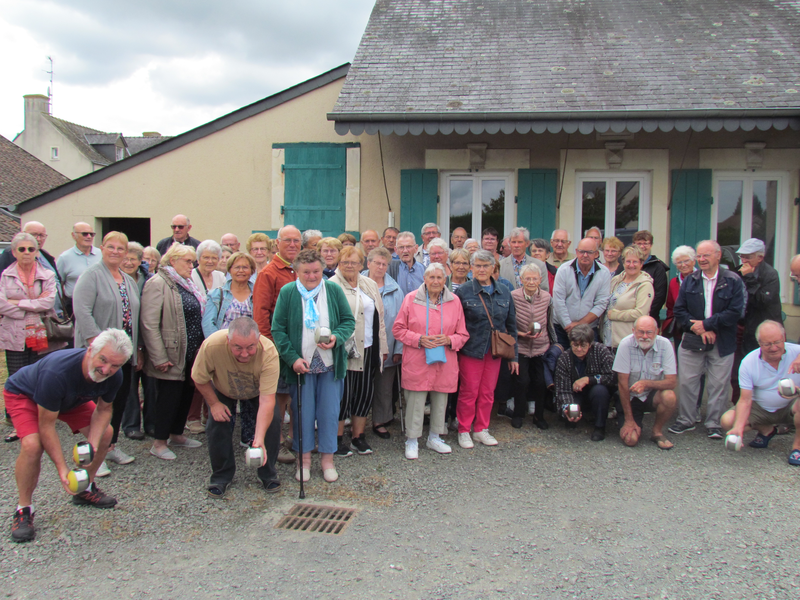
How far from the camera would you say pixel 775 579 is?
2.96m

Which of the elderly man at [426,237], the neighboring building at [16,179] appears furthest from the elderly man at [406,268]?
the neighboring building at [16,179]

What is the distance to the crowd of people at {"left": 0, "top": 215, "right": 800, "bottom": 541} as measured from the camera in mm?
3861

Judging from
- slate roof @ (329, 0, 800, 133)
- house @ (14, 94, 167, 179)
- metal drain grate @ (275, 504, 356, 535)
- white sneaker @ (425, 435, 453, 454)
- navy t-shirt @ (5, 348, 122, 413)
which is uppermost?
house @ (14, 94, 167, 179)

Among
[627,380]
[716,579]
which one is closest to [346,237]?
[627,380]

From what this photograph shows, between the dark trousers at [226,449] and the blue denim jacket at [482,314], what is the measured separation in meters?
1.77

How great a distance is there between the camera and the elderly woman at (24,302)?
4.79 meters

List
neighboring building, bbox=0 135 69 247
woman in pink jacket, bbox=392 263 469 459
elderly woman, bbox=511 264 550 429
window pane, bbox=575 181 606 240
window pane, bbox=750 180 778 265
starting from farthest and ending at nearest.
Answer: neighboring building, bbox=0 135 69 247 < window pane, bbox=575 181 606 240 < window pane, bbox=750 180 778 265 < elderly woman, bbox=511 264 550 429 < woman in pink jacket, bbox=392 263 469 459

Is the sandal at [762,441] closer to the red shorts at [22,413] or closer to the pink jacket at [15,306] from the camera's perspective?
the red shorts at [22,413]

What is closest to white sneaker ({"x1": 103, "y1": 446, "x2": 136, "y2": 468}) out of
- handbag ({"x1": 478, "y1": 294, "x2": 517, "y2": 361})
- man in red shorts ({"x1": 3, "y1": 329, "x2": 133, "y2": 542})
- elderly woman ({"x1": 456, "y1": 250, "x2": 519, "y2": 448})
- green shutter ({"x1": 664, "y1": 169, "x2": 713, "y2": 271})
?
man in red shorts ({"x1": 3, "y1": 329, "x2": 133, "y2": 542})

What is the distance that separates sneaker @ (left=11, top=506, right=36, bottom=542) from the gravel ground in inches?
2.5

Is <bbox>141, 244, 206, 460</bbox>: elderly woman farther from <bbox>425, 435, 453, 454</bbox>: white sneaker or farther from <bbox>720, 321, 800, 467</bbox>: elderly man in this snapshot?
<bbox>720, 321, 800, 467</bbox>: elderly man

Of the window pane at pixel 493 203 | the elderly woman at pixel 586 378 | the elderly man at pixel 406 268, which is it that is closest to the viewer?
the elderly woman at pixel 586 378

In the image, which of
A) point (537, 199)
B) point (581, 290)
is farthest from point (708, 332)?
point (537, 199)

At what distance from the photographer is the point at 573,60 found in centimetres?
825
